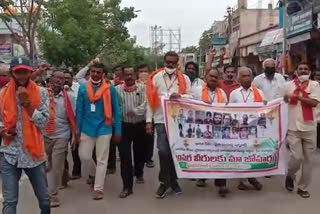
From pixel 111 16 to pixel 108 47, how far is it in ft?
7.67

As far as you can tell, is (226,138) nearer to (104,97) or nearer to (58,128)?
(104,97)

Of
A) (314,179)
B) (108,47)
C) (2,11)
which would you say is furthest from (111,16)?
(314,179)

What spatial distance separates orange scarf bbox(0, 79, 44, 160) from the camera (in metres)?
5.14

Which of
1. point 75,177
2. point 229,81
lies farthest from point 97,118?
point 229,81

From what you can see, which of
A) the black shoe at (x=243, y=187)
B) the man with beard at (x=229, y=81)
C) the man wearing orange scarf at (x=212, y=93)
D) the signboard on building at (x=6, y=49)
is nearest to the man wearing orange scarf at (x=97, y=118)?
the man wearing orange scarf at (x=212, y=93)

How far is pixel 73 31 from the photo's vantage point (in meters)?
27.5

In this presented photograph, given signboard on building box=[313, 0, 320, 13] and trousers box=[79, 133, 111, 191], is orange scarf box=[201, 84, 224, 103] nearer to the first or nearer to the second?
trousers box=[79, 133, 111, 191]

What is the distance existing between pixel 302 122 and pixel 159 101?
180 centimetres

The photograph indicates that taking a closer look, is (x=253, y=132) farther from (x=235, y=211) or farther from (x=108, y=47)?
(x=108, y=47)

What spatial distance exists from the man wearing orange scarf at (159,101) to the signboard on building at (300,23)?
1115 cm

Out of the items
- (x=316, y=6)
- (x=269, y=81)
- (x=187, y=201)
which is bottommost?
(x=187, y=201)

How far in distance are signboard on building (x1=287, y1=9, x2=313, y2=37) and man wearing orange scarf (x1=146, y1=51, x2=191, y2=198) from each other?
11.1 m

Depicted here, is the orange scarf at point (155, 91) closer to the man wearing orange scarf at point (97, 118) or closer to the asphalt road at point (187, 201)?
the man wearing orange scarf at point (97, 118)

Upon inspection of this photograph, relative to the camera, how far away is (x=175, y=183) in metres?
7.68
